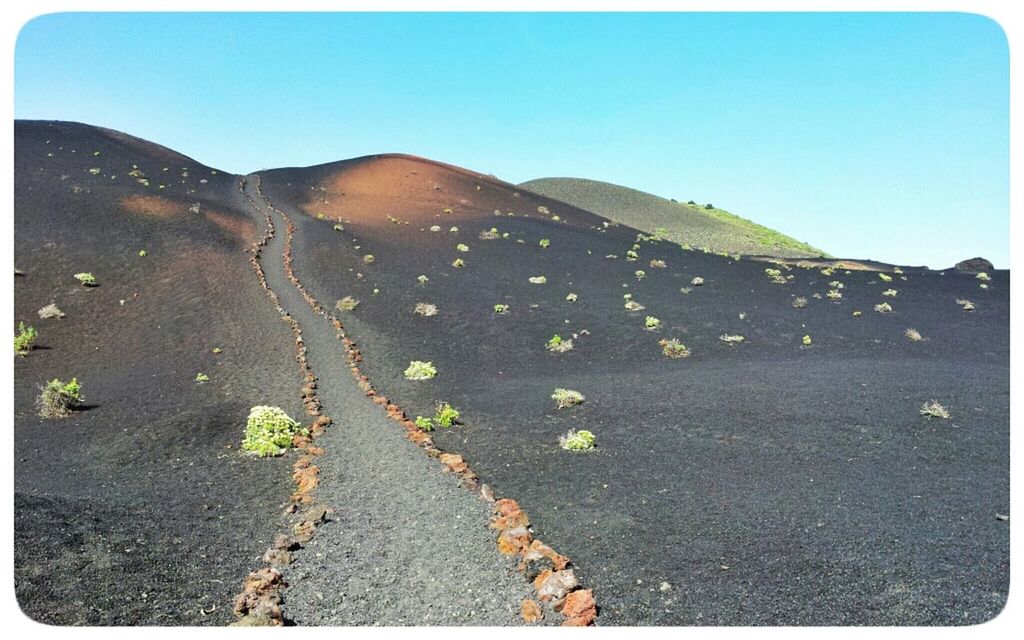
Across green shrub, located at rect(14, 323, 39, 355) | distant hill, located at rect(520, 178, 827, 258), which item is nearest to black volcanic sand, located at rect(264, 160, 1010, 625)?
green shrub, located at rect(14, 323, 39, 355)

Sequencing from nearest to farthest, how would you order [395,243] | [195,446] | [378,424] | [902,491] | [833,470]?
[902,491] < [833,470] < [195,446] < [378,424] < [395,243]

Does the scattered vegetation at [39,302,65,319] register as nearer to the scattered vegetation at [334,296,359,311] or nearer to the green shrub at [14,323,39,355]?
the green shrub at [14,323,39,355]

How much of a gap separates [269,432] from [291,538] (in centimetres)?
550

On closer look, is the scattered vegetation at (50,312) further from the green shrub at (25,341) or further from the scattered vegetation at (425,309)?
the scattered vegetation at (425,309)

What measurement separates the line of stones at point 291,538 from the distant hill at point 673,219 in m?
57.2

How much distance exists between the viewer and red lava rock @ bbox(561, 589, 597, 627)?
641cm

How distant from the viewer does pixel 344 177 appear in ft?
210

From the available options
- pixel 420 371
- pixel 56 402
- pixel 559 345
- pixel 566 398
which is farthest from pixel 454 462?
pixel 559 345

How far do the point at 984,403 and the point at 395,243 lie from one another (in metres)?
33.5

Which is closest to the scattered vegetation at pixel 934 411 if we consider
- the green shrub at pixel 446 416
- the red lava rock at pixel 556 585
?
the green shrub at pixel 446 416

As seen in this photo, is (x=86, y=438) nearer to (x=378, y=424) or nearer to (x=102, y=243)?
(x=378, y=424)

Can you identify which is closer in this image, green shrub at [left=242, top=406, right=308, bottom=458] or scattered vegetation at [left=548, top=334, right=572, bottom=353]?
green shrub at [left=242, top=406, right=308, bottom=458]

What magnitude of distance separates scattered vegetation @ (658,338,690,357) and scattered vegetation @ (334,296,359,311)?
14.6 meters

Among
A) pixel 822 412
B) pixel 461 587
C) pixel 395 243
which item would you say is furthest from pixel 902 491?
pixel 395 243
